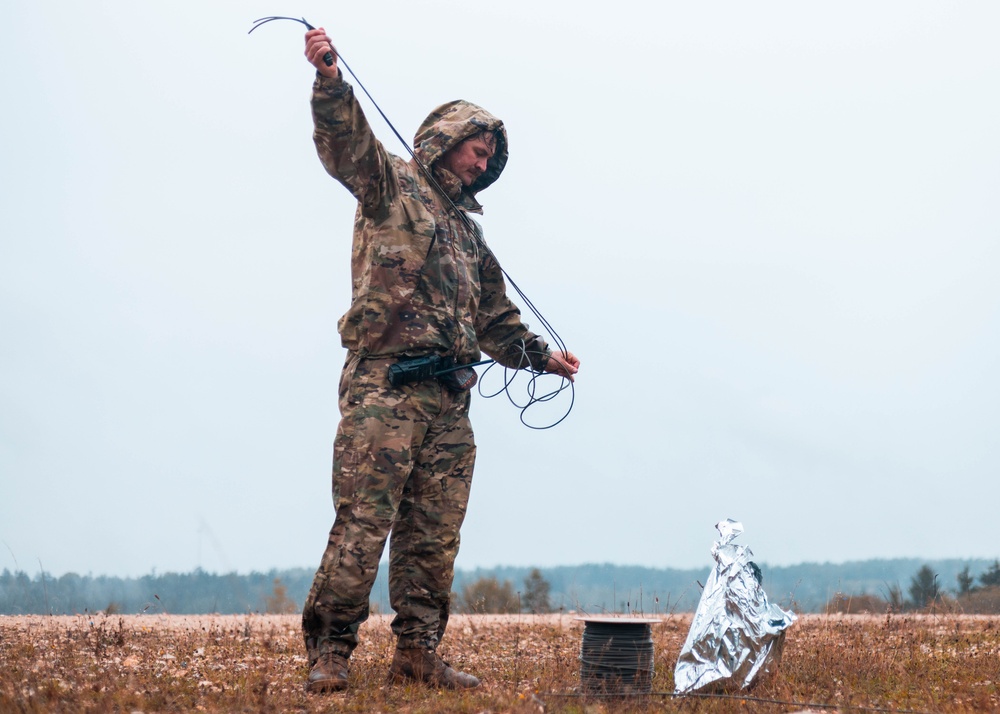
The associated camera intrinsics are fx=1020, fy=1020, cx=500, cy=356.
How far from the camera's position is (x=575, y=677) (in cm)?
545

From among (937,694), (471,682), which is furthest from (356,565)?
(937,694)

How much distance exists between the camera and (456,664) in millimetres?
6539

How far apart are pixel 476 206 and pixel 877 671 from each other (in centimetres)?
370

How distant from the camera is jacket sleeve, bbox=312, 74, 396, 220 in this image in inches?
184

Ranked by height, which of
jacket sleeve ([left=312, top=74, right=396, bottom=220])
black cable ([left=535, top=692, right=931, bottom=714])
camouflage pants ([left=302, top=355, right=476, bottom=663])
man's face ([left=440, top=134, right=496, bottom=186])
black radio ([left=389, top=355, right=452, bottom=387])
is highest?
man's face ([left=440, top=134, right=496, bottom=186])

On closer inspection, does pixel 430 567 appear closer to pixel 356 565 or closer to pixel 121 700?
pixel 356 565

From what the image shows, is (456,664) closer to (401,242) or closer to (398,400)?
(398,400)

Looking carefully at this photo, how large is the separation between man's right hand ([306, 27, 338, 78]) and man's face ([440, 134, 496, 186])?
3.52ft

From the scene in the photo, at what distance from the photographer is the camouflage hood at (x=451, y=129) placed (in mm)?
5500

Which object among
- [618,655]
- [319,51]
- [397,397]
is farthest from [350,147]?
[618,655]

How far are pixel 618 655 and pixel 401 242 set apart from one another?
2.36 metres

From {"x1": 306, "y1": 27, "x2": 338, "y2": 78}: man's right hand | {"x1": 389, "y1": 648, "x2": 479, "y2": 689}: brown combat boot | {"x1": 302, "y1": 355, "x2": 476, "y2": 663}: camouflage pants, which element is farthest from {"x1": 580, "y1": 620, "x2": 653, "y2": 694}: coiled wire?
{"x1": 306, "y1": 27, "x2": 338, "y2": 78}: man's right hand

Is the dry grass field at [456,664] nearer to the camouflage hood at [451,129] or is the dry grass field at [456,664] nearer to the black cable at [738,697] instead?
the black cable at [738,697]

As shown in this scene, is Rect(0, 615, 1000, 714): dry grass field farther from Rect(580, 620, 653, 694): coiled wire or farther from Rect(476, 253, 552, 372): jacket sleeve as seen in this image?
Rect(476, 253, 552, 372): jacket sleeve
